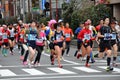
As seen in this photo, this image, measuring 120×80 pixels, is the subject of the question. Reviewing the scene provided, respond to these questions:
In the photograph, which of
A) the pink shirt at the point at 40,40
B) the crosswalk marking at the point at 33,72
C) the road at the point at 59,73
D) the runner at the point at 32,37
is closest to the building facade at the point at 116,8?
the road at the point at 59,73

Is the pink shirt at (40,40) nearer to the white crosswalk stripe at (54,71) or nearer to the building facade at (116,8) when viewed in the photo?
the white crosswalk stripe at (54,71)

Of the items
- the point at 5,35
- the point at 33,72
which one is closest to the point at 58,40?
the point at 33,72

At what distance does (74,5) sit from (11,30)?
14.0 meters

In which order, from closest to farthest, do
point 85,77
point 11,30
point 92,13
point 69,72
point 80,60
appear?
1. point 85,77
2. point 69,72
3. point 80,60
4. point 11,30
5. point 92,13

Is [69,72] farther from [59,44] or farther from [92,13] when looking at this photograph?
Result: [92,13]

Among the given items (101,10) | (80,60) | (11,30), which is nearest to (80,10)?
(101,10)

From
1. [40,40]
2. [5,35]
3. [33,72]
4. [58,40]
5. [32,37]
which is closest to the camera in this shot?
[33,72]

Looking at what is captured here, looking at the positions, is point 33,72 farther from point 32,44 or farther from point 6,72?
point 32,44

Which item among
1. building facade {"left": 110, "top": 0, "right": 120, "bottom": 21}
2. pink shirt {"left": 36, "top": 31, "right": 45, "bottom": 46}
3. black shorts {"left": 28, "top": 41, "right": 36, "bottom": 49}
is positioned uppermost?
building facade {"left": 110, "top": 0, "right": 120, "bottom": 21}

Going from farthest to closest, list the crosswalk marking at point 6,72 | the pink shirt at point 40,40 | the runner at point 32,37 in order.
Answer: the pink shirt at point 40,40
the runner at point 32,37
the crosswalk marking at point 6,72

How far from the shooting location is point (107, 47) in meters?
16.5

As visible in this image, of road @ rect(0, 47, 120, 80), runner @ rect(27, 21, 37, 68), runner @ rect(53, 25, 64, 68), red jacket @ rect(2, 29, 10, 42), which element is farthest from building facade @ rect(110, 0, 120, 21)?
runner @ rect(27, 21, 37, 68)

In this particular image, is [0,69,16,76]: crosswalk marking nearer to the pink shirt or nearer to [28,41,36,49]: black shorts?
[28,41,36,49]: black shorts

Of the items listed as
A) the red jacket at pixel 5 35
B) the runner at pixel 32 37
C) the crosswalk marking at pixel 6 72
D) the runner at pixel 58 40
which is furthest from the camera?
the red jacket at pixel 5 35
